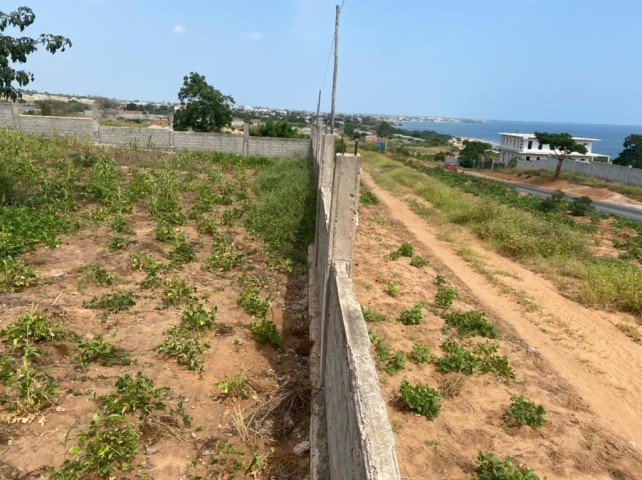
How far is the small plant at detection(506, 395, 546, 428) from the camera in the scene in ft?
14.0

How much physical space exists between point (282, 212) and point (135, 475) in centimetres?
671

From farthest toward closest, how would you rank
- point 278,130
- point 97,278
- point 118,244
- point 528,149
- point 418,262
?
1. point 528,149
2. point 278,130
3. point 418,262
4. point 118,244
5. point 97,278

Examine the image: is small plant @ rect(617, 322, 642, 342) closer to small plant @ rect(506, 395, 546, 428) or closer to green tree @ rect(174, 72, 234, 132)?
small plant @ rect(506, 395, 546, 428)

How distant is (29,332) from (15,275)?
5.61 ft

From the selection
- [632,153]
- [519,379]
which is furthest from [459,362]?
[632,153]

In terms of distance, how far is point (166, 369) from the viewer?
4.57 m

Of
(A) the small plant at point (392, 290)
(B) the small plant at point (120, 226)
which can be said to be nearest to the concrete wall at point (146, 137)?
(B) the small plant at point (120, 226)

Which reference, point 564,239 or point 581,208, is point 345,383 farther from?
point 581,208

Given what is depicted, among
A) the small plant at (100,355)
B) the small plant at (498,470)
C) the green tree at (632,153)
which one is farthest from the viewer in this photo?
the green tree at (632,153)

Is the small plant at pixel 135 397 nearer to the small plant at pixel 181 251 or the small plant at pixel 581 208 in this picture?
the small plant at pixel 181 251

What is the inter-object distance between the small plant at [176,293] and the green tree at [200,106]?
28539 millimetres

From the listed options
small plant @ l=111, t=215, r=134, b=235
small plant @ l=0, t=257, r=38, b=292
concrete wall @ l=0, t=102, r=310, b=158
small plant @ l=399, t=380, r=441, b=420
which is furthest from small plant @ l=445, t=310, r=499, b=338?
concrete wall @ l=0, t=102, r=310, b=158

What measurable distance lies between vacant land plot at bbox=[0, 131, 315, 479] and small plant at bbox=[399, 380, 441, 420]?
0.93 metres

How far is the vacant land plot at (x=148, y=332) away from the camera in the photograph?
355 centimetres
